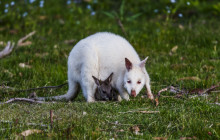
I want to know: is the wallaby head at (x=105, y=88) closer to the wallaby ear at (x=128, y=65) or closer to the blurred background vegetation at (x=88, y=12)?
the wallaby ear at (x=128, y=65)

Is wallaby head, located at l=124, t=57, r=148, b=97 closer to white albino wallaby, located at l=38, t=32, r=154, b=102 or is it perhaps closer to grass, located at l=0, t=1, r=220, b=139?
white albino wallaby, located at l=38, t=32, r=154, b=102

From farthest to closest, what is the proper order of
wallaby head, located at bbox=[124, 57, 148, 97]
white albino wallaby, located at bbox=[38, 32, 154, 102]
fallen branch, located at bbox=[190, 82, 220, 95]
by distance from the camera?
1. fallen branch, located at bbox=[190, 82, 220, 95]
2. white albino wallaby, located at bbox=[38, 32, 154, 102]
3. wallaby head, located at bbox=[124, 57, 148, 97]

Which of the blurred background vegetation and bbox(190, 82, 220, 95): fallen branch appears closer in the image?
bbox(190, 82, 220, 95): fallen branch

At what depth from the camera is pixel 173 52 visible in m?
8.12

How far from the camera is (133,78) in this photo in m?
5.02

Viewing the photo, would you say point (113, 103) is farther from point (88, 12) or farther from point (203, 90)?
point (88, 12)

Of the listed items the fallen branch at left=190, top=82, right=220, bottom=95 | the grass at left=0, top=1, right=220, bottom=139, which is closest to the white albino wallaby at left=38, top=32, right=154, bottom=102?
the grass at left=0, top=1, right=220, bottom=139

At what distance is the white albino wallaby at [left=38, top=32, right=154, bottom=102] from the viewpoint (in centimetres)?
526

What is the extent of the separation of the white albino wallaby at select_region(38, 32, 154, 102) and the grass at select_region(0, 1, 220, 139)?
0.27 metres

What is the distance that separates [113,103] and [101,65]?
Answer: 713 mm

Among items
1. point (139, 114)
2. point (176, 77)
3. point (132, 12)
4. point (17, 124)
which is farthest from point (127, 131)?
point (132, 12)

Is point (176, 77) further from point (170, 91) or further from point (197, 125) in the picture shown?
point (197, 125)

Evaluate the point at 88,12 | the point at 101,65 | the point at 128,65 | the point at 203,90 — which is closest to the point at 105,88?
the point at 101,65

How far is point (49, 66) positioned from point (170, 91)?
241cm
